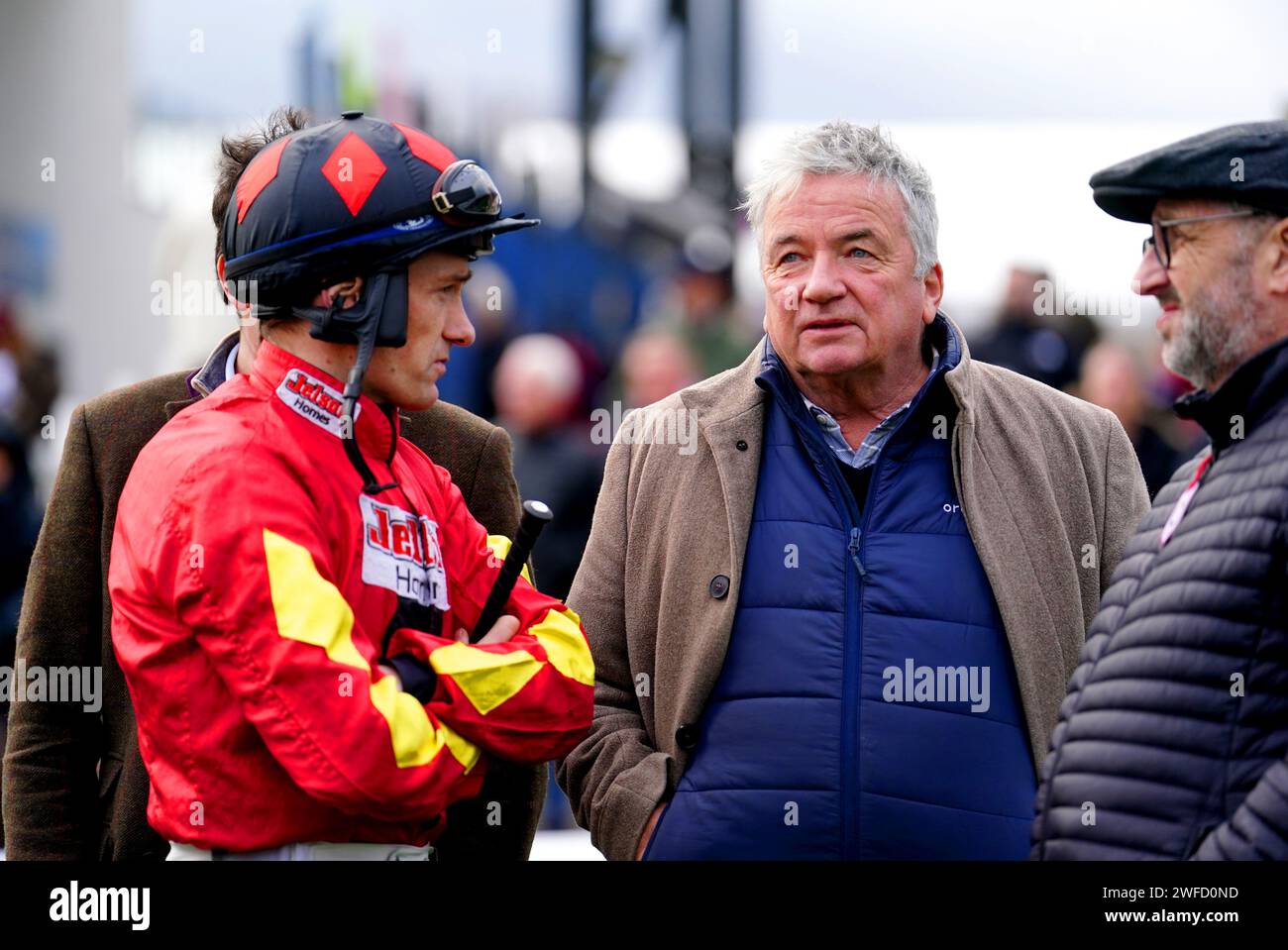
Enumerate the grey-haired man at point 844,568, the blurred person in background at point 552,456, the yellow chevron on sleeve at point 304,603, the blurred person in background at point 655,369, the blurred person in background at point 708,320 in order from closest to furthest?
the yellow chevron on sleeve at point 304,603
the grey-haired man at point 844,568
the blurred person in background at point 552,456
the blurred person in background at point 655,369
the blurred person in background at point 708,320

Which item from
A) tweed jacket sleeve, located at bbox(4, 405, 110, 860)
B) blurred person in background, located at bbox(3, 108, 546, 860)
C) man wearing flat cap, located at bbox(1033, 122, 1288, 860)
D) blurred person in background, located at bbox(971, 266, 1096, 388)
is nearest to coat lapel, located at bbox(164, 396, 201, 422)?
blurred person in background, located at bbox(3, 108, 546, 860)

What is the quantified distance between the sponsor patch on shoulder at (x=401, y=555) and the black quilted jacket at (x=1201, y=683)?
1035mm

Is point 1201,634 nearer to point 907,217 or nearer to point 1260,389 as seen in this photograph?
point 1260,389

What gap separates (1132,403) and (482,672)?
17.0 feet

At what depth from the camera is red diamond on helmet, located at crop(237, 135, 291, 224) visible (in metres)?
2.56

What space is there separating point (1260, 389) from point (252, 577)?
151 cm

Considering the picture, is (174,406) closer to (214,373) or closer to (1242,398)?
(214,373)

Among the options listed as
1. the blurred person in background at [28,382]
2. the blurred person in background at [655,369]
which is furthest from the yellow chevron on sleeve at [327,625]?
the blurred person in background at [28,382]

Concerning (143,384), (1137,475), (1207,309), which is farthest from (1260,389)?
(143,384)

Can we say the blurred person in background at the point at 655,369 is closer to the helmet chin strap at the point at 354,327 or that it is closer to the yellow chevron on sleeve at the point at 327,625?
the helmet chin strap at the point at 354,327

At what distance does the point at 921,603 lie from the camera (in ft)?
10.2

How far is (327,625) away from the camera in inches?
90.0

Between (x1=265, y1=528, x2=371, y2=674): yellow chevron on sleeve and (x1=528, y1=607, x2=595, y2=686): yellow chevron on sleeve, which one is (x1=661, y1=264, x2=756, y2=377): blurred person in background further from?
(x1=265, y1=528, x2=371, y2=674): yellow chevron on sleeve

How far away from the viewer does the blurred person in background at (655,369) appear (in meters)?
6.87
